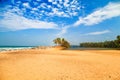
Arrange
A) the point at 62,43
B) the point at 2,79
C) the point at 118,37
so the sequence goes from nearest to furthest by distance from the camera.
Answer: the point at 2,79, the point at 118,37, the point at 62,43

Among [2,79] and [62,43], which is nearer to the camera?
[2,79]

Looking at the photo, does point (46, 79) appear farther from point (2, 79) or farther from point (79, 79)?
point (2, 79)

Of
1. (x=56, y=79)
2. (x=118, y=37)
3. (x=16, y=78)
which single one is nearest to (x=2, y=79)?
(x=16, y=78)

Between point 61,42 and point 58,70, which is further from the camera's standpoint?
point 61,42

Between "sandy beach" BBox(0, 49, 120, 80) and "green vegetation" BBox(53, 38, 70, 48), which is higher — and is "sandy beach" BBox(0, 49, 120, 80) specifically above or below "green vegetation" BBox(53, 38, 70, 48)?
below

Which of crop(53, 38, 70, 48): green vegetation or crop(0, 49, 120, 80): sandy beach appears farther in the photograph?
crop(53, 38, 70, 48): green vegetation

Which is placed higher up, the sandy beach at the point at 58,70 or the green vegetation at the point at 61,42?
the green vegetation at the point at 61,42

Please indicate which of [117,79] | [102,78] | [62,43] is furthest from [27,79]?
[62,43]

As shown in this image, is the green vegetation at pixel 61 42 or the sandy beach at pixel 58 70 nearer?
the sandy beach at pixel 58 70

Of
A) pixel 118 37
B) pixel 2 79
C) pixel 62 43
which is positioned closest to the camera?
pixel 2 79

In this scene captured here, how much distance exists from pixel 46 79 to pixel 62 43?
78625mm

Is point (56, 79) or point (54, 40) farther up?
point (54, 40)

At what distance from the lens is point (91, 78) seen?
24.9 ft

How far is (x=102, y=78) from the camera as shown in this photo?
761 cm
